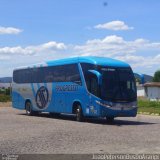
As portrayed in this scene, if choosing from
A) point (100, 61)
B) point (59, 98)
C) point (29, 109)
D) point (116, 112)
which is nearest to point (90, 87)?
point (100, 61)

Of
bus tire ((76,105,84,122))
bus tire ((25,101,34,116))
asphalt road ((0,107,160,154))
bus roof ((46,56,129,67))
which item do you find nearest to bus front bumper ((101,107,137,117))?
bus tire ((76,105,84,122))

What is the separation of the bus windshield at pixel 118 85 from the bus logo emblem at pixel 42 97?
6.88 metres

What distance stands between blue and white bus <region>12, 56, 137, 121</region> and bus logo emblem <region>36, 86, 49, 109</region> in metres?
0.06

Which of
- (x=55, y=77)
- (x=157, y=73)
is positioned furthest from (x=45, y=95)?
(x=157, y=73)

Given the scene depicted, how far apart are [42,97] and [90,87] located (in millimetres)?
7079

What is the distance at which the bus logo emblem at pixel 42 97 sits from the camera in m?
31.2

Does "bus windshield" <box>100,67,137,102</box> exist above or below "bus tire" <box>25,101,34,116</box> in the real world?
above

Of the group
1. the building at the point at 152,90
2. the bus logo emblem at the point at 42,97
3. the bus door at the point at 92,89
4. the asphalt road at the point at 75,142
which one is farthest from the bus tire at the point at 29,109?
the building at the point at 152,90

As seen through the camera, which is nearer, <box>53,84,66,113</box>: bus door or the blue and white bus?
the blue and white bus

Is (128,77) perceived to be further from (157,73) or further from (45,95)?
(157,73)

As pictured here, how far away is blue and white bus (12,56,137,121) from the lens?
2492 cm

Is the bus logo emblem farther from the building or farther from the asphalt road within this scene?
the building

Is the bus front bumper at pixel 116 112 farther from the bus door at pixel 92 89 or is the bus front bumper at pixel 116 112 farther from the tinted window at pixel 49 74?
the tinted window at pixel 49 74

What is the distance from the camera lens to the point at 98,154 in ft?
41.6
